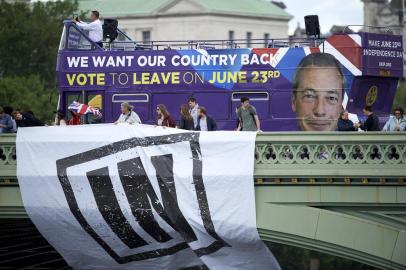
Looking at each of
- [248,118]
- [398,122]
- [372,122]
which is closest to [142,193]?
[248,118]

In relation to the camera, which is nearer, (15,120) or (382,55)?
(15,120)

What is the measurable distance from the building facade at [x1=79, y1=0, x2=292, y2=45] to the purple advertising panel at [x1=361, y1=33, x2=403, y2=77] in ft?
412

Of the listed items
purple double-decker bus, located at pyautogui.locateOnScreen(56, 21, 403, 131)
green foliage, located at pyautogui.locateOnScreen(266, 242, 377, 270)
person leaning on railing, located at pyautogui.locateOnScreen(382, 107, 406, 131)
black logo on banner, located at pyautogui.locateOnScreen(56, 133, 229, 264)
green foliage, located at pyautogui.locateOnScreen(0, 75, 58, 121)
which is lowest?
green foliage, located at pyautogui.locateOnScreen(266, 242, 377, 270)

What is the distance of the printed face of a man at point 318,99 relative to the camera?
40438 millimetres

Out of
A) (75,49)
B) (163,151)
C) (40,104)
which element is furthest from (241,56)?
(40,104)

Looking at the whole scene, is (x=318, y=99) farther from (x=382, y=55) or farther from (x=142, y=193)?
(x=142, y=193)

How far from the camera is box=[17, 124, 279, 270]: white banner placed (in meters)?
33.1

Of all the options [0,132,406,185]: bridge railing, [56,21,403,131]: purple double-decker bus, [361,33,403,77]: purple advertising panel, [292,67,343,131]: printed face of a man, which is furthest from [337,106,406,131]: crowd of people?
[361,33,403,77]: purple advertising panel

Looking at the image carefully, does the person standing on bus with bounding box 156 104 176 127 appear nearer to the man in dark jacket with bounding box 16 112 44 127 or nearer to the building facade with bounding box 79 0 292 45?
the man in dark jacket with bounding box 16 112 44 127

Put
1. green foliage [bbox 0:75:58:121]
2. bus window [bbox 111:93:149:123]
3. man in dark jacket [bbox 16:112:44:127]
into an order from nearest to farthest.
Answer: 1. man in dark jacket [bbox 16:112:44:127]
2. bus window [bbox 111:93:149:123]
3. green foliage [bbox 0:75:58:121]

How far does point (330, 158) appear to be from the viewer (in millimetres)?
32062

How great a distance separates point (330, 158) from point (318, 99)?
8.78 m

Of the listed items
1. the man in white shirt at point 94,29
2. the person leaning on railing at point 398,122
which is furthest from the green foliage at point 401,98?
the person leaning on railing at point 398,122

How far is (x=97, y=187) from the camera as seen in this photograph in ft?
112
